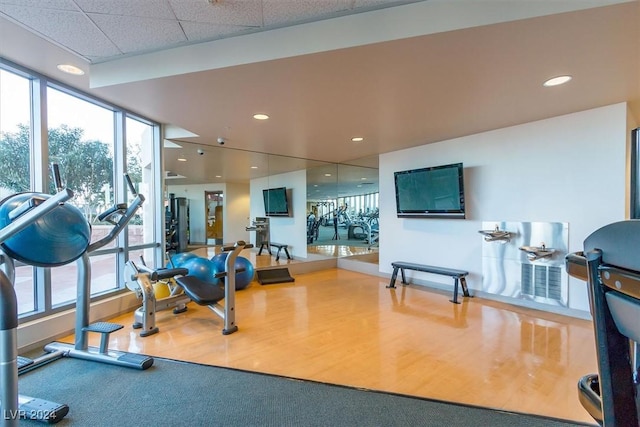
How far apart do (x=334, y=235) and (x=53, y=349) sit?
5.69 meters

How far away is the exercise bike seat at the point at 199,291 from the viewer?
10.6 feet

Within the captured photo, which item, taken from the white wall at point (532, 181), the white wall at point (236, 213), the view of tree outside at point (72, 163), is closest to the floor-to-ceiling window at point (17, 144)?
the view of tree outside at point (72, 163)

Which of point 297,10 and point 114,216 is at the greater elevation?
point 297,10

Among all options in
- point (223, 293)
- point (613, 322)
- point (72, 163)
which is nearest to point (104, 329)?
point (223, 293)

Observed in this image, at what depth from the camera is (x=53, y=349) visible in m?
2.76

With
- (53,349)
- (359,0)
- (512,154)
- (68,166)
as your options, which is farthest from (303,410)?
(512,154)

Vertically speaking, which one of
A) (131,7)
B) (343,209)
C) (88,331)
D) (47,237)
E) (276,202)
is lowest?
(88,331)

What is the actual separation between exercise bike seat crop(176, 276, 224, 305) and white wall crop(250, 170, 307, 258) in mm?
3029

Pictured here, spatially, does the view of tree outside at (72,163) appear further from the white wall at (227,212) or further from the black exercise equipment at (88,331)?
the white wall at (227,212)

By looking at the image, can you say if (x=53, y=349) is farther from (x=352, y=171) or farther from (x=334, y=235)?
(x=352, y=171)

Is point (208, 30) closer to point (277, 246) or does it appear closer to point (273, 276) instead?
point (273, 276)

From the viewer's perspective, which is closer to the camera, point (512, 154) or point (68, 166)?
point (68, 166)

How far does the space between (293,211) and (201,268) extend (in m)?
2.93

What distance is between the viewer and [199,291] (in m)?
3.35
